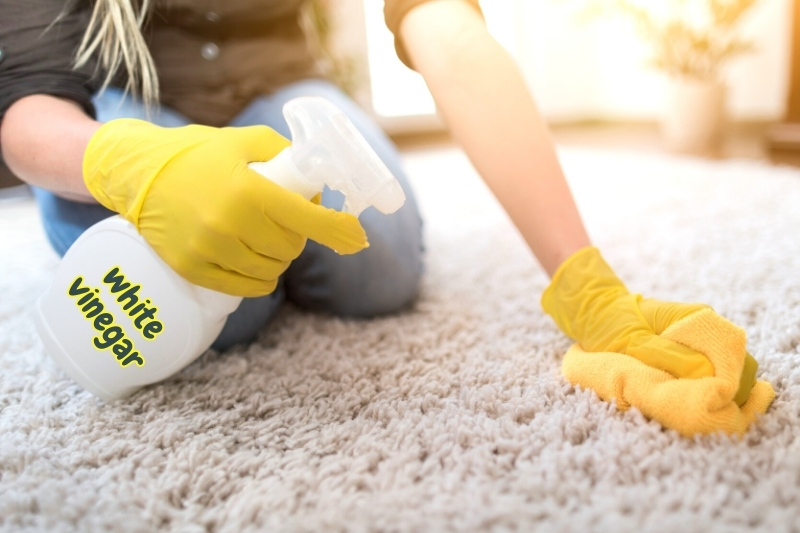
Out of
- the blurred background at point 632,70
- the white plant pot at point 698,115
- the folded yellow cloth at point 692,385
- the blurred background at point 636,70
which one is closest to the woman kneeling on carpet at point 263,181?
the folded yellow cloth at point 692,385

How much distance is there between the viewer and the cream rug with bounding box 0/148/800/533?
14.5 inches

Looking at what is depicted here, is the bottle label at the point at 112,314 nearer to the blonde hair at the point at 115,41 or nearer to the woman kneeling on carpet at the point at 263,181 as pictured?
the woman kneeling on carpet at the point at 263,181

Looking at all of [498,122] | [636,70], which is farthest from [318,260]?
[636,70]

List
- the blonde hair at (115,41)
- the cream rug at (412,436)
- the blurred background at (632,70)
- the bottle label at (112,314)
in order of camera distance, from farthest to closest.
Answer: the blurred background at (632,70) < the blonde hair at (115,41) < the bottle label at (112,314) < the cream rug at (412,436)

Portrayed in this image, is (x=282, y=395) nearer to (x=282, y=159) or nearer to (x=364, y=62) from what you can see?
(x=282, y=159)

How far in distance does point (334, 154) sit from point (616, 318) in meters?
0.28

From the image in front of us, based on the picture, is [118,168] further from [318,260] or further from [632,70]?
[632,70]

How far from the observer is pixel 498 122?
1.97 feet

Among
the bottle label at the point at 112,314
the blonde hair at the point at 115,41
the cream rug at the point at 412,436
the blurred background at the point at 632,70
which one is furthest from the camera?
the blurred background at the point at 632,70

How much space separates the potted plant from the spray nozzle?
1.59 metres

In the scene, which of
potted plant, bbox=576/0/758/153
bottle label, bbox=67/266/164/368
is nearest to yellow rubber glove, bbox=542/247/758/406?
bottle label, bbox=67/266/164/368

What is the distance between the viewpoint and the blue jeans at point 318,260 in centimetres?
64

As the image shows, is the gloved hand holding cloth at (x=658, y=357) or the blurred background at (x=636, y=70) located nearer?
the gloved hand holding cloth at (x=658, y=357)

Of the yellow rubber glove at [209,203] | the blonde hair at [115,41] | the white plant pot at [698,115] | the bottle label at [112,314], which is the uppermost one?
the blonde hair at [115,41]
